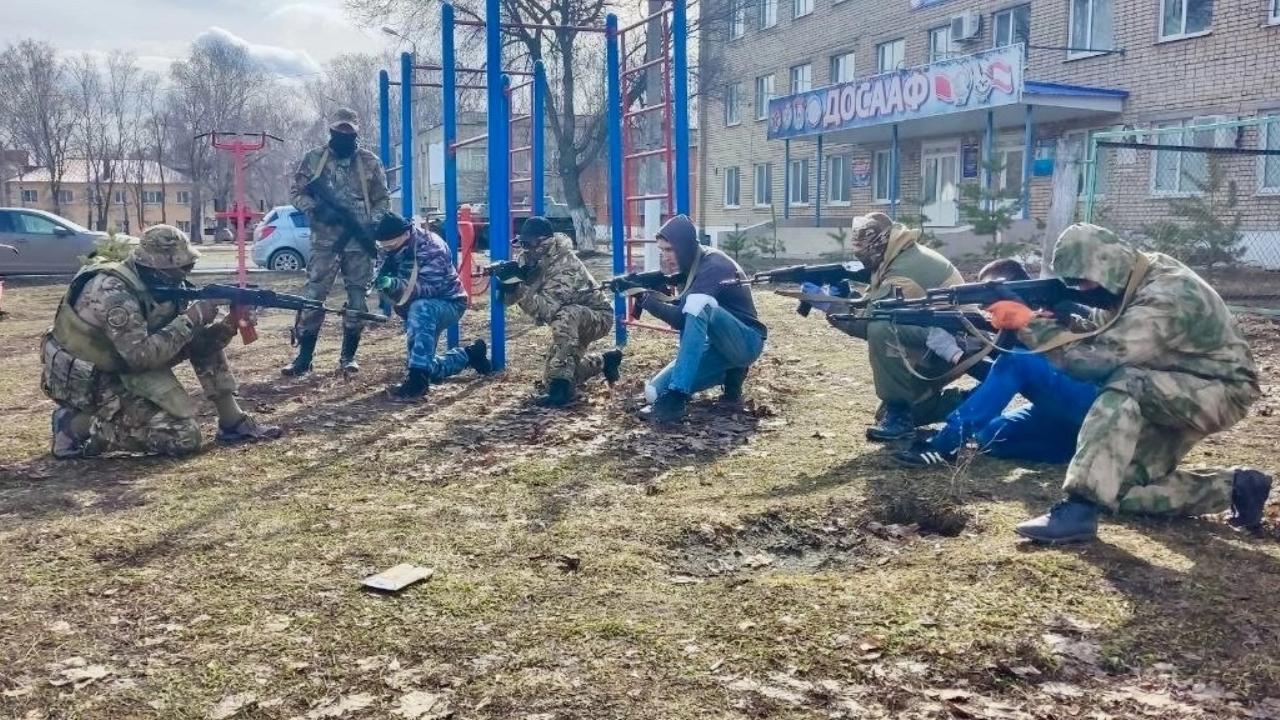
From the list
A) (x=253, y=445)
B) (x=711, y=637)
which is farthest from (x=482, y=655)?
(x=253, y=445)

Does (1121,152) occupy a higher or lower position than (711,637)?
higher

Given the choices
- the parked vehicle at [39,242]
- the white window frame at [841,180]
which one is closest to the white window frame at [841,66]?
the white window frame at [841,180]

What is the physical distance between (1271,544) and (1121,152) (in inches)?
688

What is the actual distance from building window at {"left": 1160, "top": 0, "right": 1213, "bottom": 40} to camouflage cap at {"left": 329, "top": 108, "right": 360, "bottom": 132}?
15.8m

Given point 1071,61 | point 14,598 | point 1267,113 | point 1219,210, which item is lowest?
point 14,598

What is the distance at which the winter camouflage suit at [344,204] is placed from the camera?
820 cm

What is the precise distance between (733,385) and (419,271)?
7.91 ft

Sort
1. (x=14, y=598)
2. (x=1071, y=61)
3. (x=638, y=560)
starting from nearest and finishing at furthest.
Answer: (x=14, y=598) < (x=638, y=560) < (x=1071, y=61)

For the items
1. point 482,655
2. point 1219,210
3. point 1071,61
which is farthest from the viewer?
point 1071,61

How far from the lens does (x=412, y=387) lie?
288 inches

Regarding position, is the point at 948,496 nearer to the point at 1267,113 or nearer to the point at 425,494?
the point at 425,494

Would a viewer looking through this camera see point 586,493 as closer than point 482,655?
No

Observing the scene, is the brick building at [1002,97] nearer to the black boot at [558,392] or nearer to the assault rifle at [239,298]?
the black boot at [558,392]

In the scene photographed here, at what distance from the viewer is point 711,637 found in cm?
316
